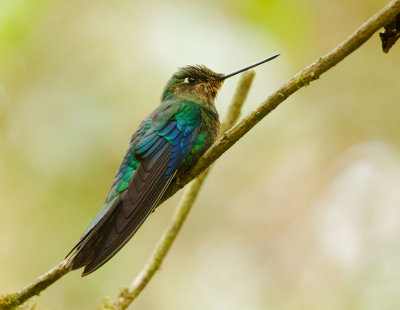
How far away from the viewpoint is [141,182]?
11.6 ft

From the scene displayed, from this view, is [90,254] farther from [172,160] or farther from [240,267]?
[240,267]

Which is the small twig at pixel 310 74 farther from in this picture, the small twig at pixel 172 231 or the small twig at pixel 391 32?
the small twig at pixel 172 231

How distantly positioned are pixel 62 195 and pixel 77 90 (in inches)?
56.3

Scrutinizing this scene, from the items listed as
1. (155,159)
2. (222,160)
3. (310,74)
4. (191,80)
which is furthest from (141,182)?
(222,160)

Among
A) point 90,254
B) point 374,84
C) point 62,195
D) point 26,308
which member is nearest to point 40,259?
→ point 62,195

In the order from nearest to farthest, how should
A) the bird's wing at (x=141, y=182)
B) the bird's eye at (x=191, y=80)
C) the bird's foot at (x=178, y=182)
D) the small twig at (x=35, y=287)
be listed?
the small twig at (x=35, y=287), the bird's wing at (x=141, y=182), the bird's foot at (x=178, y=182), the bird's eye at (x=191, y=80)

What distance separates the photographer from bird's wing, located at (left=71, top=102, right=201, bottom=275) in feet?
9.89

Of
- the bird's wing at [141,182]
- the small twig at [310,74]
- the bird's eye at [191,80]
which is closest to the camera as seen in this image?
the small twig at [310,74]

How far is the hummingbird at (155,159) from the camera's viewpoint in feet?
10.0

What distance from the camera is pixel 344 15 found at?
7.85m

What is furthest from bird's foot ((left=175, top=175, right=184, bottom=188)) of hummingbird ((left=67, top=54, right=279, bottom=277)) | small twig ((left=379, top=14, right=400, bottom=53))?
small twig ((left=379, top=14, right=400, bottom=53))

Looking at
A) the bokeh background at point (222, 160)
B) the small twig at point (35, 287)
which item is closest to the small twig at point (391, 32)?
the small twig at point (35, 287)

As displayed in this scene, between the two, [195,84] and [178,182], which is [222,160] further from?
[178,182]

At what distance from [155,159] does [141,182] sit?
27cm
